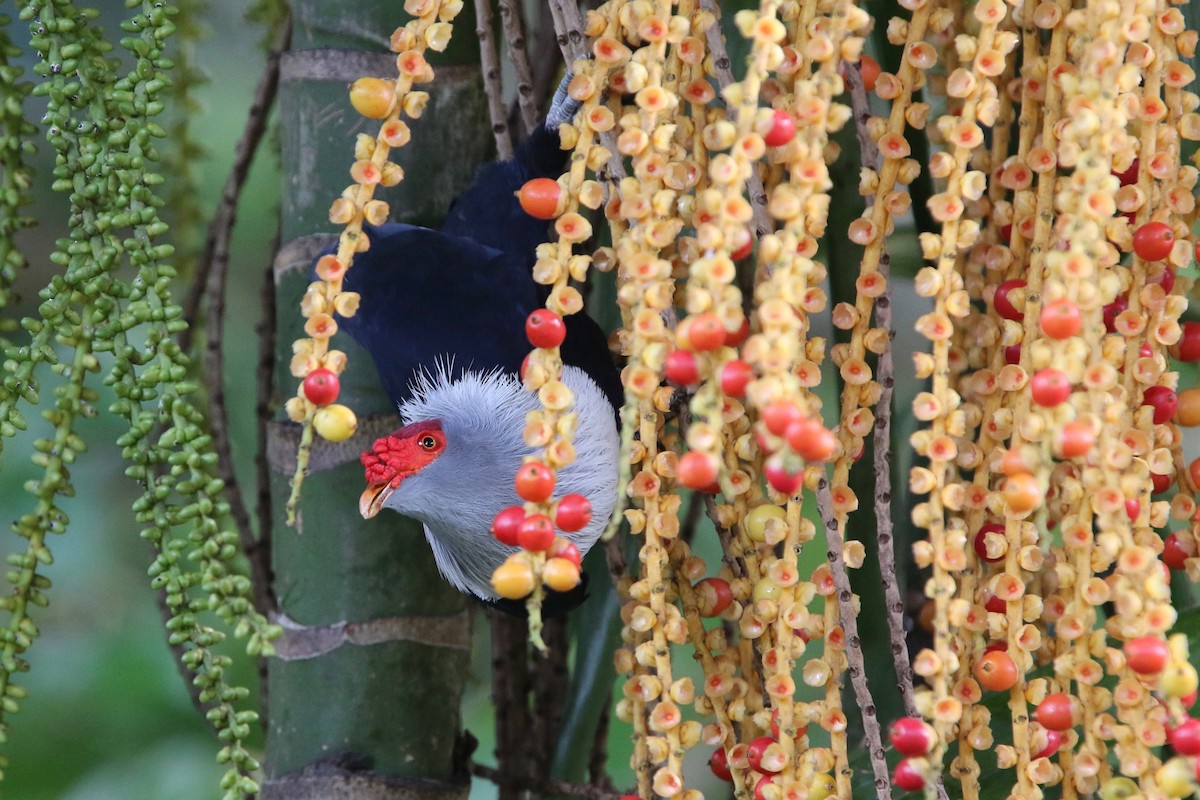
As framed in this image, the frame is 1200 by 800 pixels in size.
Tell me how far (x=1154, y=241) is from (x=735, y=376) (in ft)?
0.87

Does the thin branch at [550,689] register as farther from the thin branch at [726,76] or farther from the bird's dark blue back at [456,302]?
the thin branch at [726,76]

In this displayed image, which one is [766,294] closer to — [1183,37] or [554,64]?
[1183,37]

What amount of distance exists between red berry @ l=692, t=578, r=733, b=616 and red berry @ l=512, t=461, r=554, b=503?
222 mm

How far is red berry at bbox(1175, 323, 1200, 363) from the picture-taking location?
2.38 ft

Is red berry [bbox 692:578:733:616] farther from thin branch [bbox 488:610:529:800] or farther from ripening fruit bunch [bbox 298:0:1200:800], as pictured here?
thin branch [bbox 488:610:529:800]

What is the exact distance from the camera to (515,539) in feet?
2.07

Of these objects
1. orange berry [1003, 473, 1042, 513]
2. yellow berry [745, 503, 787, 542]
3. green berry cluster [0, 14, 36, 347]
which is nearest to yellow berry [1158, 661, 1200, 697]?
orange berry [1003, 473, 1042, 513]

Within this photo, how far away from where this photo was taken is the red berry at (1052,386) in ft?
1.74

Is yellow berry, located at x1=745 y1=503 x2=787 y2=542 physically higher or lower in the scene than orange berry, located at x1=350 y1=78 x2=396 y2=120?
lower

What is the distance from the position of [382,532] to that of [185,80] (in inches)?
18.3

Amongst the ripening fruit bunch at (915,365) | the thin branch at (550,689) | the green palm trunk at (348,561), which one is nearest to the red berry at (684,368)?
the ripening fruit bunch at (915,365)

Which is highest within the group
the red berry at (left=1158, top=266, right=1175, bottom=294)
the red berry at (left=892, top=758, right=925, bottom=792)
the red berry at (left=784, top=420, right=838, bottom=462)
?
the red berry at (left=1158, top=266, right=1175, bottom=294)

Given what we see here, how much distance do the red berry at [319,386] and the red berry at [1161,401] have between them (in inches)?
17.6

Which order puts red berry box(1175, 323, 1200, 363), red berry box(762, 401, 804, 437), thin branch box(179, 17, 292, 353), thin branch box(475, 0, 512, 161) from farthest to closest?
thin branch box(179, 17, 292, 353) < thin branch box(475, 0, 512, 161) < red berry box(1175, 323, 1200, 363) < red berry box(762, 401, 804, 437)
